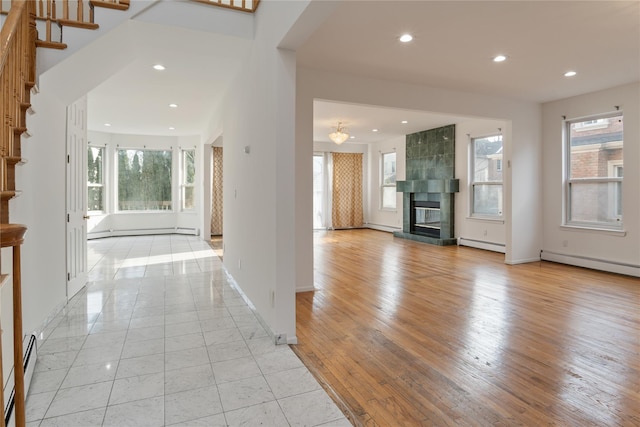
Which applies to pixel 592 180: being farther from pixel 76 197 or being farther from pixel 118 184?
pixel 118 184

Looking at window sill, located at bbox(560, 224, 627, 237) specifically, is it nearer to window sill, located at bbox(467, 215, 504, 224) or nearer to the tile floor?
window sill, located at bbox(467, 215, 504, 224)

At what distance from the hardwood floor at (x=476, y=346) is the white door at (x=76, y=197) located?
8.35 ft

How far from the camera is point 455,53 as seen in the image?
3807 millimetres

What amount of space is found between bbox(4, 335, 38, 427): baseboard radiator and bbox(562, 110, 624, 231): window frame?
6.77 metres

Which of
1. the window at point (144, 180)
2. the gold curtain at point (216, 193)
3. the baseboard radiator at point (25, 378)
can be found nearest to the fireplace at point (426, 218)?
the gold curtain at point (216, 193)

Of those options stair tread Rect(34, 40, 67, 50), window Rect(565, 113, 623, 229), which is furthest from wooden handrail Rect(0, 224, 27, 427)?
window Rect(565, 113, 623, 229)

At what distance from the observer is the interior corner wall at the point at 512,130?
4754 millimetres

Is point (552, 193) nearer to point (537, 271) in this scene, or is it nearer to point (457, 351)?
point (537, 271)

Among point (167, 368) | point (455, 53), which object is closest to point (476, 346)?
point (167, 368)

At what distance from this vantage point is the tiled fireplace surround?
8.09m

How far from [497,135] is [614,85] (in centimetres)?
216

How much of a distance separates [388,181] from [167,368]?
9091 millimetres

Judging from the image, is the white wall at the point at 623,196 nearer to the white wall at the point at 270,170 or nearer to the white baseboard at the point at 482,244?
the white baseboard at the point at 482,244

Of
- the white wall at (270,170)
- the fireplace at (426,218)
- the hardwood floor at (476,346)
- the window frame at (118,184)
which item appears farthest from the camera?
the window frame at (118,184)
